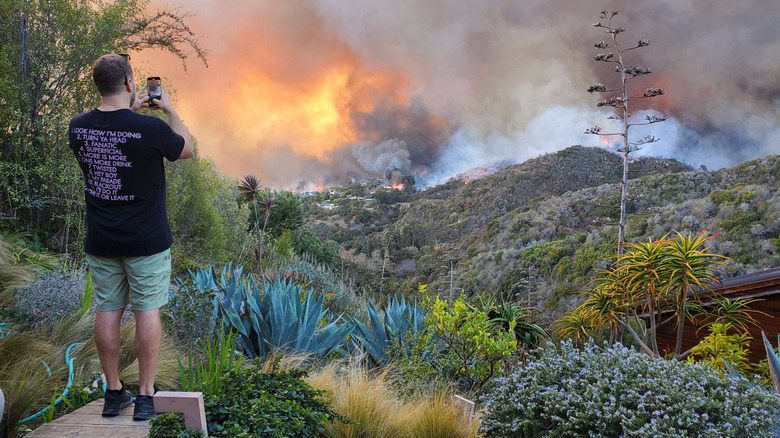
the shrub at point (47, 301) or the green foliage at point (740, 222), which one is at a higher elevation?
the green foliage at point (740, 222)

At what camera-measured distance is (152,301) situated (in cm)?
216

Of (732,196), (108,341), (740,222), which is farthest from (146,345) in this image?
(732,196)

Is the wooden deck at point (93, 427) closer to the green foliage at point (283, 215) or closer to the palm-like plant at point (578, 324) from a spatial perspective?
the palm-like plant at point (578, 324)

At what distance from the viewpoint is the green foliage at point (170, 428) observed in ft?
5.86

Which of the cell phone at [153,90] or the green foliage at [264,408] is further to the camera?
the cell phone at [153,90]

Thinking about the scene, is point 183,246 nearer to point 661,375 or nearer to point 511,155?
point 661,375

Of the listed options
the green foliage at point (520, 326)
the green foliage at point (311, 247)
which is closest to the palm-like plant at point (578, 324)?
the green foliage at point (520, 326)

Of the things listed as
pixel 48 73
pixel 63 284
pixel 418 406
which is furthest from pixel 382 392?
pixel 48 73

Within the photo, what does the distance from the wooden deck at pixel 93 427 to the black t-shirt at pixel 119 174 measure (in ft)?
2.32

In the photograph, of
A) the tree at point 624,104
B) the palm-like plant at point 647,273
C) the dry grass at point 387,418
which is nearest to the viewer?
the dry grass at point 387,418

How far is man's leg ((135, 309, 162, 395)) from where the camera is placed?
83.9 inches

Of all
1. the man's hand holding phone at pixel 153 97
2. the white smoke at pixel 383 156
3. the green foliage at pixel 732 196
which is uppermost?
the white smoke at pixel 383 156

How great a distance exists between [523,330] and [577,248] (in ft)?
68.8

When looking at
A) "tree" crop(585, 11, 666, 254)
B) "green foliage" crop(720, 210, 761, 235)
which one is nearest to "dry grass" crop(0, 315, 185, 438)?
"tree" crop(585, 11, 666, 254)
